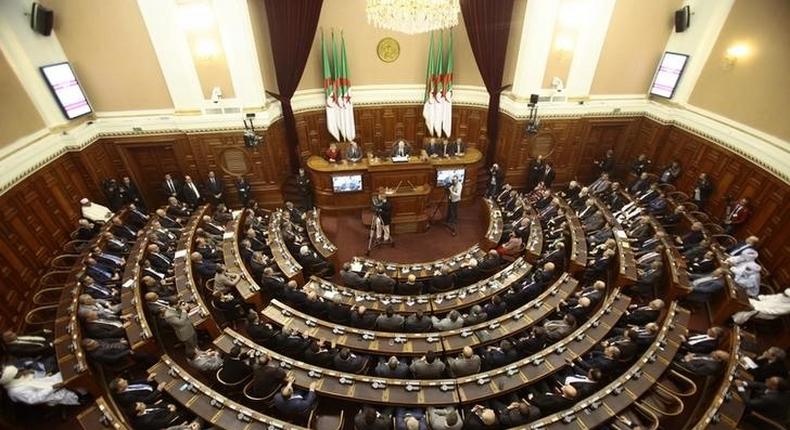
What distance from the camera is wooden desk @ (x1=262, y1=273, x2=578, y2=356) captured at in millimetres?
7219

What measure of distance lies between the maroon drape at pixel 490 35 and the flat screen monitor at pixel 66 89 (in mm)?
11958

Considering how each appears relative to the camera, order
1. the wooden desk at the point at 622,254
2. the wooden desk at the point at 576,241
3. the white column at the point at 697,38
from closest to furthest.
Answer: the wooden desk at the point at 622,254
the wooden desk at the point at 576,241
the white column at the point at 697,38

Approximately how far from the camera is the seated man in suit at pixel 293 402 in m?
6.09

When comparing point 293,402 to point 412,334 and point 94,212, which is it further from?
point 94,212

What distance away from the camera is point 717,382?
6.37m

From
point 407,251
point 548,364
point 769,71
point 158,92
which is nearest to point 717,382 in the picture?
point 548,364

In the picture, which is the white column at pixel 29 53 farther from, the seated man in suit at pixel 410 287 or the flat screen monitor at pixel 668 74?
the flat screen monitor at pixel 668 74

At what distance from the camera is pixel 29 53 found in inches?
358

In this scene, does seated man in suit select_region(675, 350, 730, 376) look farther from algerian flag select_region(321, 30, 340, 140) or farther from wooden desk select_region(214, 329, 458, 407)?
algerian flag select_region(321, 30, 340, 140)

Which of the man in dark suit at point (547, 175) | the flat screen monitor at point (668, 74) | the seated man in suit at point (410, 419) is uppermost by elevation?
the flat screen monitor at point (668, 74)

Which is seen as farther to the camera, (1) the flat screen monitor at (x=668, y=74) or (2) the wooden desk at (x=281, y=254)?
(1) the flat screen monitor at (x=668, y=74)

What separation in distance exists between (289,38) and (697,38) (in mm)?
13002

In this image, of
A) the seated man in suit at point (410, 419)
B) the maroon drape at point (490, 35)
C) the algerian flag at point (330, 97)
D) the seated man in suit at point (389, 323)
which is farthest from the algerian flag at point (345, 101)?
the seated man in suit at point (410, 419)

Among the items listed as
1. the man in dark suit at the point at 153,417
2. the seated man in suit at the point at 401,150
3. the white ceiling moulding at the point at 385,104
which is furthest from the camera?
the seated man in suit at the point at 401,150
